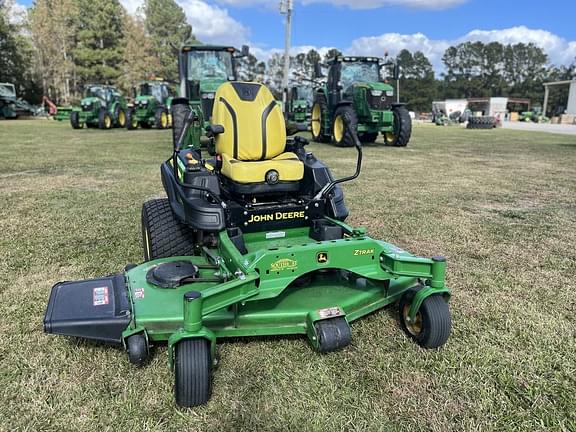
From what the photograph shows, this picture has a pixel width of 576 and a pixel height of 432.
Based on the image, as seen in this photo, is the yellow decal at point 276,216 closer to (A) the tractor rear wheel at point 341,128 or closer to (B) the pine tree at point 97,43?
(A) the tractor rear wheel at point 341,128

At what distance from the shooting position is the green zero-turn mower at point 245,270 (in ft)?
7.45

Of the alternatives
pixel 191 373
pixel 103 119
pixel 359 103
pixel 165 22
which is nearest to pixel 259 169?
pixel 191 373

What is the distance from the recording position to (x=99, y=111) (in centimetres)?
1962

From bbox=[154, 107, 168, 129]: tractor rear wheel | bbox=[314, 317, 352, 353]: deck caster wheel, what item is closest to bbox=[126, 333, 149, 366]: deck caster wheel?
bbox=[314, 317, 352, 353]: deck caster wheel

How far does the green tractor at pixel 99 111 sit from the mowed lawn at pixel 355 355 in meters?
15.1

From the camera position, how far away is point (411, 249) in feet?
14.1

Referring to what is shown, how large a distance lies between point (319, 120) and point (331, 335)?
1198 centimetres

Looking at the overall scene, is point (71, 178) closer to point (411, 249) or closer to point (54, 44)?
point (411, 249)

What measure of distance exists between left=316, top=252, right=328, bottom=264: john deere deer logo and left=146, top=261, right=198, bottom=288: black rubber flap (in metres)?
0.76

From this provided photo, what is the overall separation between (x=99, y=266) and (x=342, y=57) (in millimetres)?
10924

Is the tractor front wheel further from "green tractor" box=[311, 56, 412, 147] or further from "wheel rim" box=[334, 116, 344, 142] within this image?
"wheel rim" box=[334, 116, 344, 142]

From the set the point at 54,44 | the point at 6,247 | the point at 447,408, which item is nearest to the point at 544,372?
the point at 447,408

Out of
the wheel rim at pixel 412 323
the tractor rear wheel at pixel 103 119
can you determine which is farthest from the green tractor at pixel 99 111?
the wheel rim at pixel 412 323

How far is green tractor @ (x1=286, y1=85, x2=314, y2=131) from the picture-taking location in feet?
68.4
